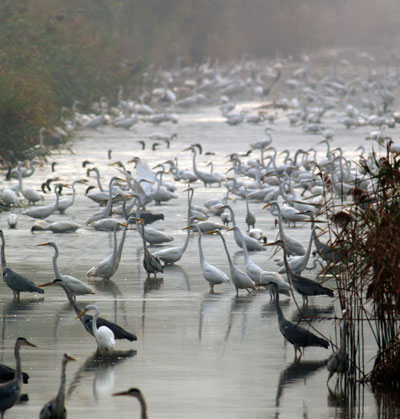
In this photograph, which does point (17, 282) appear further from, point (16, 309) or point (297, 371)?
point (297, 371)

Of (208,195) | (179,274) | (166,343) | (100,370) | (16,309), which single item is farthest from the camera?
(208,195)

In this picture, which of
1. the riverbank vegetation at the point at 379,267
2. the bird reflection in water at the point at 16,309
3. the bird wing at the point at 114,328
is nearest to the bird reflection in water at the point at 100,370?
the bird wing at the point at 114,328

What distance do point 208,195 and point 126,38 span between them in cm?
4167

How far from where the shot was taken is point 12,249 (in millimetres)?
15289

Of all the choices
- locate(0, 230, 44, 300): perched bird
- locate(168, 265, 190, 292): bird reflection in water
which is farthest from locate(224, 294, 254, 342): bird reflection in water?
locate(0, 230, 44, 300): perched bird

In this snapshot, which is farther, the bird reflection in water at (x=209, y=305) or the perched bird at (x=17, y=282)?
the perched bird at (x=17, y=282)

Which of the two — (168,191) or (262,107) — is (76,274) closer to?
(168,191)

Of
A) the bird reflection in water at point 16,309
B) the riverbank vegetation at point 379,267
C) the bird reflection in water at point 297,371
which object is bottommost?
the bird reflection in water at point 16,309

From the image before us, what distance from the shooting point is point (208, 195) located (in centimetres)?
2300

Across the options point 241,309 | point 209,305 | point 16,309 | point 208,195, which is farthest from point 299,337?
point 208,195

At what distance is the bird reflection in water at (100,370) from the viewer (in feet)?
26.2

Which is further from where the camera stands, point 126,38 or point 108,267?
point 126,38

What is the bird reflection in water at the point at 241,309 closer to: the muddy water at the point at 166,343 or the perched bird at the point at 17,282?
the muddy water at the point at 166,343

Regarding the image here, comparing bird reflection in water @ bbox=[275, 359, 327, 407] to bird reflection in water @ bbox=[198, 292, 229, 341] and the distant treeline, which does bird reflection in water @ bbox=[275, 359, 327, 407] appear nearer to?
bird reflection in water @ bbox=[198, 292, 229, 341]
